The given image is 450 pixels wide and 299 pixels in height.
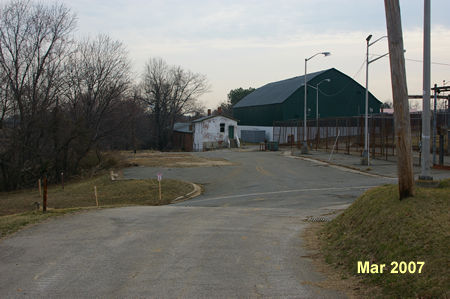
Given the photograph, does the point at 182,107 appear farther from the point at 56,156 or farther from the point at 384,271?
the point at 384,271

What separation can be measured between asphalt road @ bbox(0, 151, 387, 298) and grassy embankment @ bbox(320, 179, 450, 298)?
647 mm

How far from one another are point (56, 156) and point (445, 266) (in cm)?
3168

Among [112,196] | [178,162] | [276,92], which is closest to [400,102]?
[112,196]

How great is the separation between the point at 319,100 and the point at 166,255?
64.7 meters

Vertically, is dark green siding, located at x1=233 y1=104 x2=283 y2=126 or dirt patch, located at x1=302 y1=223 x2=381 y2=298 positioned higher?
dark green siding, located at x1=233 y1=104 x2=283 y2=126

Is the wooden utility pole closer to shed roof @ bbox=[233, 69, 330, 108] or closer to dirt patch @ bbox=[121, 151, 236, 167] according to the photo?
dirt patch @ bbox=[121, 151, 236, 167]

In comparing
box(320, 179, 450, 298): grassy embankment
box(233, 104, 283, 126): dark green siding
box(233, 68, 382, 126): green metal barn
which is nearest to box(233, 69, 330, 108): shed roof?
box(233, 68, 382, 126): green metal barn

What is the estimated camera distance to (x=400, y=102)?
293 inches

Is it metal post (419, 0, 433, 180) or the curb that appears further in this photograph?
the curb

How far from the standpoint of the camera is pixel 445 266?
15.8 ft

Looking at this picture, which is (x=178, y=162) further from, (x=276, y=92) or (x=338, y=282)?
(x=276, y=92)

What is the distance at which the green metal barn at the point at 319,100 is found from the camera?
6850 cm

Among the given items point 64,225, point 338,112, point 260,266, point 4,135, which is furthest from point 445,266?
point 338,112

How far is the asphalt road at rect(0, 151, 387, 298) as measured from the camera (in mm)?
5707
